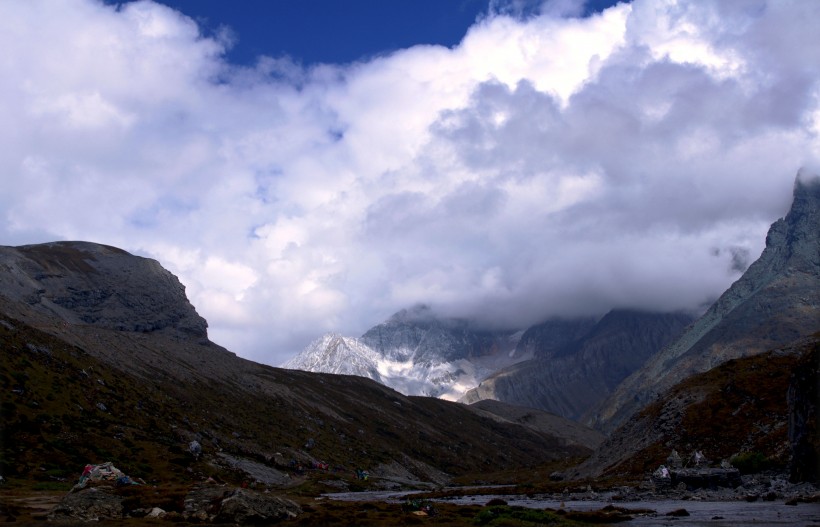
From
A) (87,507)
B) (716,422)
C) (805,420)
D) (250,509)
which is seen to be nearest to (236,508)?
(250,509)

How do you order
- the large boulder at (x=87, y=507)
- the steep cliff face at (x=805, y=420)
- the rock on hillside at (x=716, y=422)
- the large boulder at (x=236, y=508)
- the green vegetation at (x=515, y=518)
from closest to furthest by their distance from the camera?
the large boulder at (x=87, y=507) → the large boulder at (x=236, y=508) → the green vegetation at (x=515, y=518) → the steep cliff face at (x=805, y=420) → the rock on hillside at (x=716, y=422)

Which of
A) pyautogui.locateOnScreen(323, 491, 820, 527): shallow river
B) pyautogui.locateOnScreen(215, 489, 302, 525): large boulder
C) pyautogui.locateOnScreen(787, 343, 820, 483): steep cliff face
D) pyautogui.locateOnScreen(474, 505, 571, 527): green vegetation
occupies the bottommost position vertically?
pyautogui.locateOnScreen(323, 491, 820, 527): shallow river

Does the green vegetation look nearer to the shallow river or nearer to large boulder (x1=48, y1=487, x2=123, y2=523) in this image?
the shallow river

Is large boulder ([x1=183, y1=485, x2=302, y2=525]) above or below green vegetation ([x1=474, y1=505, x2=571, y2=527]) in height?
above

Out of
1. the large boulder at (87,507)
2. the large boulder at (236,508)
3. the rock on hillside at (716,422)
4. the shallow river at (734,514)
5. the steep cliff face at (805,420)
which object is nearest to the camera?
the shallow river at (734,514)

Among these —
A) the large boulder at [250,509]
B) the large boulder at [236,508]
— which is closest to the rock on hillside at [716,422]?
the large boulder at [250,509]

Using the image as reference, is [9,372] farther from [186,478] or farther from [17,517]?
[17,517]

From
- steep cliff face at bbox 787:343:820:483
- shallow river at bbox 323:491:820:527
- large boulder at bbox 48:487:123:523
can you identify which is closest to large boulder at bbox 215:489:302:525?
large boulder at bbox 48:487:123:523

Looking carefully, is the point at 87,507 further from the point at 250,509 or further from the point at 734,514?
the point at 734,514

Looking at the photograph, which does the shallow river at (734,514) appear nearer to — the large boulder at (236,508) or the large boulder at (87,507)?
the large boulder at (236,508)

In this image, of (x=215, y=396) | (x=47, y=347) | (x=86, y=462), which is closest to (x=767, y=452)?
(x=86, y=462)

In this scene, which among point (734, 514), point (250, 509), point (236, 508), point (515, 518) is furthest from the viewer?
point (515, 518)

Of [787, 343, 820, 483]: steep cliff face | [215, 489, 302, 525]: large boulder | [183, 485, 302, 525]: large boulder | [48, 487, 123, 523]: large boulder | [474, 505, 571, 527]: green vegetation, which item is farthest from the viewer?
[787, 343, 820, 483]: steep cliff face

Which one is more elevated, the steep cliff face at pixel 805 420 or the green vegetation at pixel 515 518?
the steep cliff face at pixel 805 420
